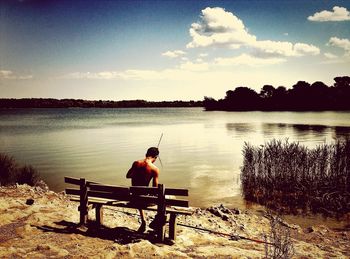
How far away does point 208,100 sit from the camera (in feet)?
464

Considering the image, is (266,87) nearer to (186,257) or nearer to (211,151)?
(211,151)

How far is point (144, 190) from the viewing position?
6980 millimetres

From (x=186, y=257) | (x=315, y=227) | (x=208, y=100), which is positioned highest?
(x=208, y=100)

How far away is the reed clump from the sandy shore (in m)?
2.52

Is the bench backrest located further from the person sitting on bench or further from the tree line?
the tree line

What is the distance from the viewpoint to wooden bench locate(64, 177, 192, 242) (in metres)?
6.82

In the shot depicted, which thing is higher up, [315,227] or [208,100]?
[208,100]

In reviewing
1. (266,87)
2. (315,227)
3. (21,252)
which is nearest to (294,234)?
(315,227)

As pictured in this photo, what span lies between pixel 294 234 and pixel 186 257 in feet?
15.4

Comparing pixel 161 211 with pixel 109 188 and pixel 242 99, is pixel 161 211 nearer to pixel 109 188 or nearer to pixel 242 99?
pixel 109 188

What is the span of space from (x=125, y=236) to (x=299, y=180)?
10.2 metres

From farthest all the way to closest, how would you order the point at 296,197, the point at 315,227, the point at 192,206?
the point at 296,197, the point at 192,206, the point at 315,227

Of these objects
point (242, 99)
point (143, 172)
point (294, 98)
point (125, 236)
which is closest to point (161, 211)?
point (143, 172)

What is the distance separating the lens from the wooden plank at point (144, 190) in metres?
6.86
